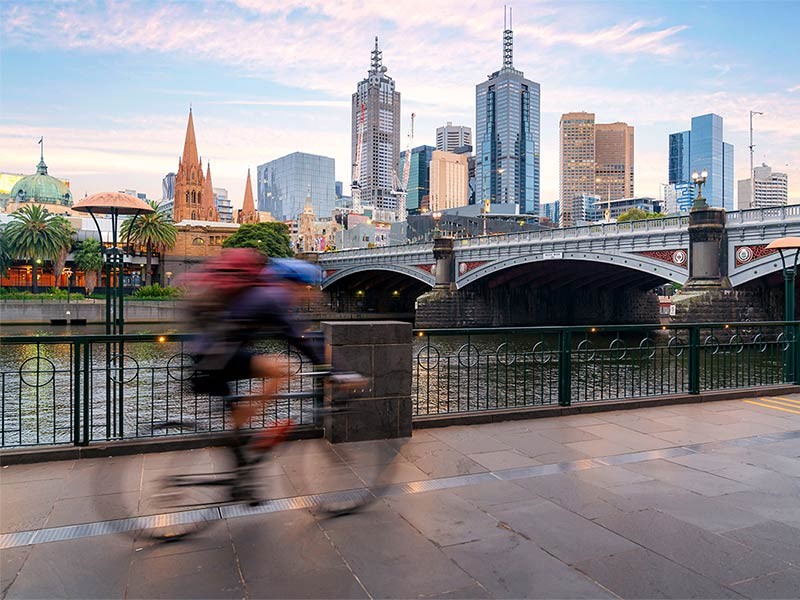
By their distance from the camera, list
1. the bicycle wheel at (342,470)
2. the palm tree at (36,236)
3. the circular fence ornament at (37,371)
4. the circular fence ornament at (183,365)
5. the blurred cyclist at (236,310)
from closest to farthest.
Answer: the blurred cyclist at (236,310), the circular fence ornament at (183,365), the bicycle wheel at (342,470), the circular fence ornament at (37,371), the palm tree at (36,236)

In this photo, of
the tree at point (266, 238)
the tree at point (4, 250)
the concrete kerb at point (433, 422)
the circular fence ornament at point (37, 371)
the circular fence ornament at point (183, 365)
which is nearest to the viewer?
the circular fence ornament at point (183, 365)

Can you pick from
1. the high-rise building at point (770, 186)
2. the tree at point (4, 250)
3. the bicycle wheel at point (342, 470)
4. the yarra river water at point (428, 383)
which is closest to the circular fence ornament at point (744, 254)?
the yarra river water at point (428, 383)

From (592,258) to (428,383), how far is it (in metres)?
31.6

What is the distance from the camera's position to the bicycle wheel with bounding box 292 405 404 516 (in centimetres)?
467

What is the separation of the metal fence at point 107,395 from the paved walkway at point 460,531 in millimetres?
771

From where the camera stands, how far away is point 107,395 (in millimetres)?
6148

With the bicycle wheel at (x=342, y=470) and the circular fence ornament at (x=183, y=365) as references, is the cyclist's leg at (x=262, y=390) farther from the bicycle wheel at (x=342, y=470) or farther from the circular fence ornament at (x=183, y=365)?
the bicycle wheel at (x=342, y=470)

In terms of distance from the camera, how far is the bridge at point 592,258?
3084cm

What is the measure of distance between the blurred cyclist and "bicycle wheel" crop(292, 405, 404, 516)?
1.08 meters

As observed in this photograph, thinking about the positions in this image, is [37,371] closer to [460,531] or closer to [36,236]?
[460,531]

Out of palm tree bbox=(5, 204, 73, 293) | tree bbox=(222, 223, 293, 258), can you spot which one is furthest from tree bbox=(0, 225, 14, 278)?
tree bbox=(222, 223, 293, 258)

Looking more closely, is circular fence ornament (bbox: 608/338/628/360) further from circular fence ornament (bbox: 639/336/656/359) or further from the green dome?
the green dome

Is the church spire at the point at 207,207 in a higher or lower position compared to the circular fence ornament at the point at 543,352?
higher

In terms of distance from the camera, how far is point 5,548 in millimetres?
3799
